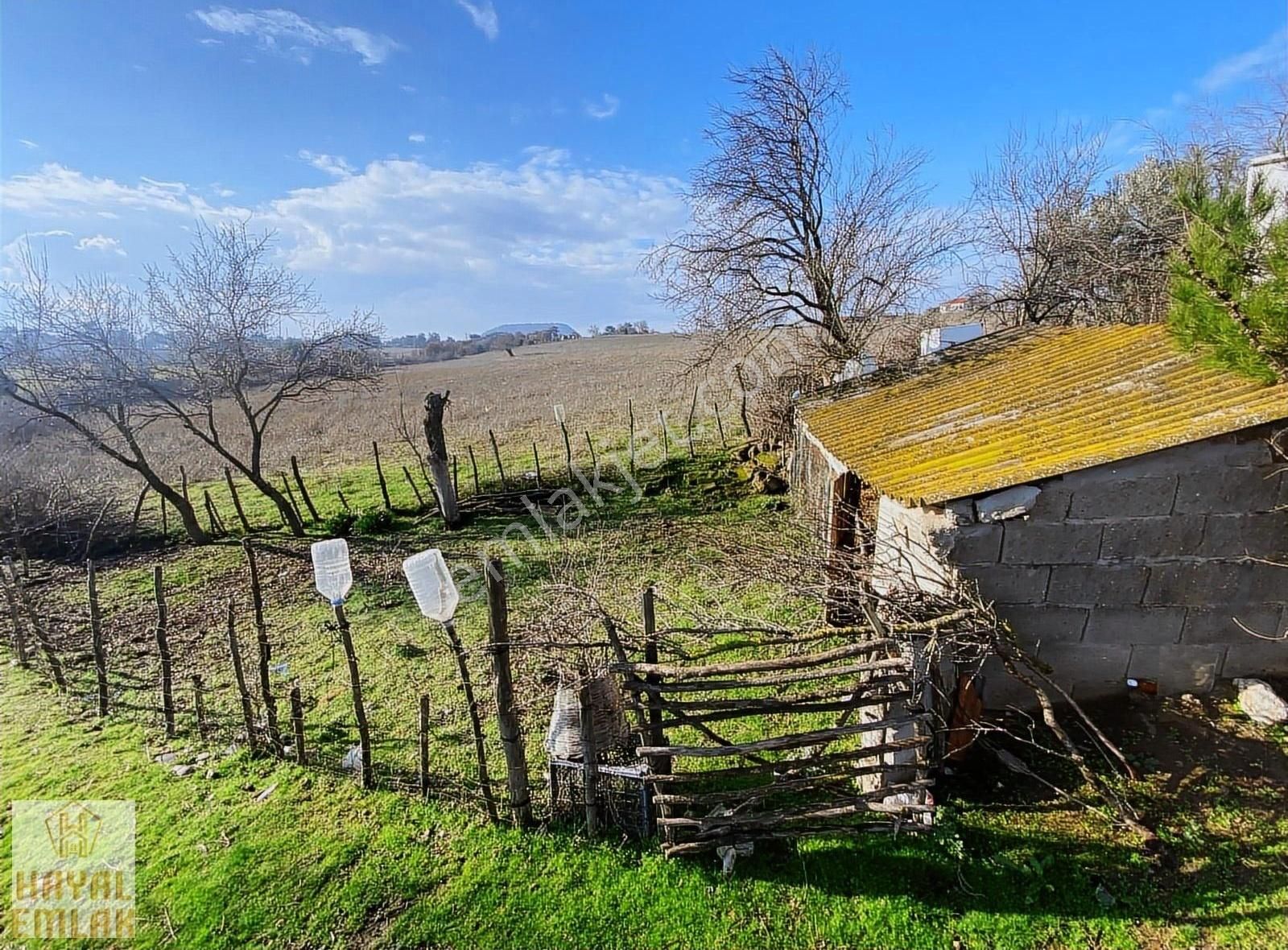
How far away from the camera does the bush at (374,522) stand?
11.8 m

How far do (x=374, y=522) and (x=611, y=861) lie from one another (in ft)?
31.6

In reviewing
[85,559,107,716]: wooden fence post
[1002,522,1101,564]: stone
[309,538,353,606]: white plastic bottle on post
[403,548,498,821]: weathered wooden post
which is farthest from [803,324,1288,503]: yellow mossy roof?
[85,559,107,716]: wooden fence post

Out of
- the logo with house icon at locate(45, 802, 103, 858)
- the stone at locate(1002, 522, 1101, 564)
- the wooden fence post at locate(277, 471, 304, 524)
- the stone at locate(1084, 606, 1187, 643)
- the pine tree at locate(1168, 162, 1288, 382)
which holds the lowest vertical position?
the logo with house icon at locate(45, 802, 103, 858)

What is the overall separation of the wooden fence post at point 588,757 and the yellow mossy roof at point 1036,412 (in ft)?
9.81

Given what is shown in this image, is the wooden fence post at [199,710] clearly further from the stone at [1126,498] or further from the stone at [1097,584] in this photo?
the stone at [1126,498]

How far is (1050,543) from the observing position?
4562 millimetres

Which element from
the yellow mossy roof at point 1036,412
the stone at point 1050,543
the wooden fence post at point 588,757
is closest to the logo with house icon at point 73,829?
the wooden fence post at point 588,757

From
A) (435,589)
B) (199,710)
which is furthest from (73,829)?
(435,589)

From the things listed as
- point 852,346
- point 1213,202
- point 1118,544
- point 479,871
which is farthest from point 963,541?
point 852,346

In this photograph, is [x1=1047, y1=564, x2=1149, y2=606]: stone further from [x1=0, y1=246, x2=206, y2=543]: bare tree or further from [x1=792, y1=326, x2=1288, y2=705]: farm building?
[x1=0, y1=246, x2=206, y2=543]: bare tree

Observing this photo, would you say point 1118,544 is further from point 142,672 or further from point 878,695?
point 142,672

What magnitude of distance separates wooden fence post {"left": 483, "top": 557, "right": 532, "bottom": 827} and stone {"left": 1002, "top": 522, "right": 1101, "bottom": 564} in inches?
153

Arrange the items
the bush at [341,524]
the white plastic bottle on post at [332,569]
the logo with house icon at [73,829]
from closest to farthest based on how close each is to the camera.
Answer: the white plastic bottle on post at [332,569], the logo with house icon at [73,829], the bush at [341,524]

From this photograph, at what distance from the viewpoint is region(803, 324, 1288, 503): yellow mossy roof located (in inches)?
172
